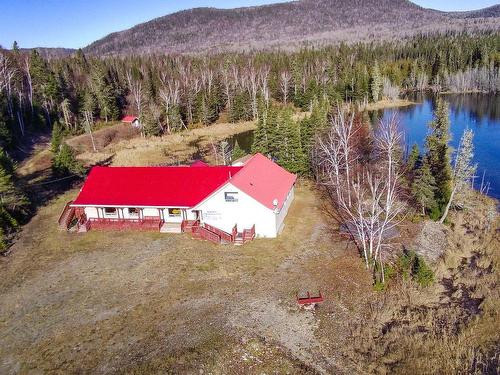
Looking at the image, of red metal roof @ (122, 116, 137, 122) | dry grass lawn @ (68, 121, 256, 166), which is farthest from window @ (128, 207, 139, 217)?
red metal roof @ (122, 116, 137, 122)

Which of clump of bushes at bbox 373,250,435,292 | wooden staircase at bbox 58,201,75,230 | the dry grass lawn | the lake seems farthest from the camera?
the dry grass lawn

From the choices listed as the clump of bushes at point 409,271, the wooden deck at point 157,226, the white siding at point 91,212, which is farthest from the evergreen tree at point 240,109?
the clump of bushes at point 409,271

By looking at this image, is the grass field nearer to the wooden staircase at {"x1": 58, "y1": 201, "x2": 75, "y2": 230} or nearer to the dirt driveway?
the dirt driveway

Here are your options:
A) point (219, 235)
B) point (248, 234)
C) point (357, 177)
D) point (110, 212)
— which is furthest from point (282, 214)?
point (110, 212)

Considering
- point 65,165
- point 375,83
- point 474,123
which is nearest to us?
point 65,165

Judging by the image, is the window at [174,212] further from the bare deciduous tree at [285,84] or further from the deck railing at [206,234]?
the bare deciduous tree at [285,84]

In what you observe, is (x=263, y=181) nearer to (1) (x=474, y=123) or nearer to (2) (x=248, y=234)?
(2) (x=248, y=234)
